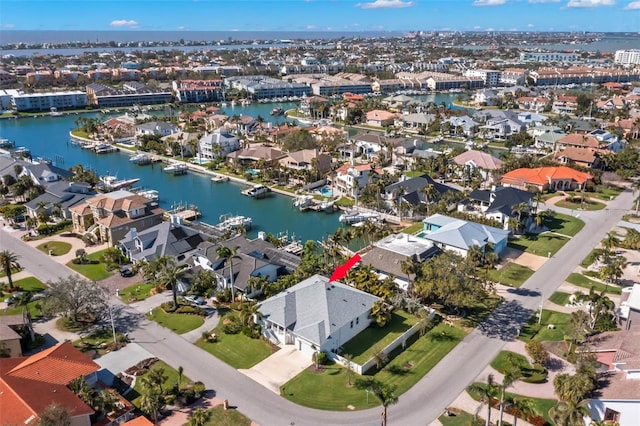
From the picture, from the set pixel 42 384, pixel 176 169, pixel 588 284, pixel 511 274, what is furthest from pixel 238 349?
pixel 176 169

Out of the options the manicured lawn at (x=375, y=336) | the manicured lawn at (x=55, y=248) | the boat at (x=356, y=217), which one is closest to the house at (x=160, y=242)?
the manicured lawn at (x=55, y=248)

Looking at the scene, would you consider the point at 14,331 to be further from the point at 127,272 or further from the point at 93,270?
the point at 93,270

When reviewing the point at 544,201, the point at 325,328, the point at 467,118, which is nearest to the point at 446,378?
the point at 325,328

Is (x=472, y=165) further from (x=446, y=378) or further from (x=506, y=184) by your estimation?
(x=446, y=378)

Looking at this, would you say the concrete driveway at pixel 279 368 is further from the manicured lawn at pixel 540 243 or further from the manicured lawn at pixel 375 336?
the manicured lawn at pixel 540 243

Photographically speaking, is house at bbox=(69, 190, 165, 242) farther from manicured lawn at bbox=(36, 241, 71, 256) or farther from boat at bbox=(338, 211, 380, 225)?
boat at bbox=(338, 211, 380, 225)

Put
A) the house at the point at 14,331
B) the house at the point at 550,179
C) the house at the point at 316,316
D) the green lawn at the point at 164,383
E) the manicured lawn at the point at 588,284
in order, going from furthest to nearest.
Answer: the house at the point at 550,179, the manicured lawn at the point at 588,284, the house at the point at 316,316, the house at the point at 14,331, the green lawn at the point at 164,383

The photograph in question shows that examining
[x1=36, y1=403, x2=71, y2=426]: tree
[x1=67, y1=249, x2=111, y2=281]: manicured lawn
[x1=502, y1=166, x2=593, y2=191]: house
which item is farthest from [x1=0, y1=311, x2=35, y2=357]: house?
[x1=502, y1=166, x2=593, y2=191]: house
